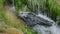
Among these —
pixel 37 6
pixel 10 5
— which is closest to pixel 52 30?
pixel 37 6

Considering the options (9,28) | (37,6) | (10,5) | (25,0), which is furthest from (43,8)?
(9,28)

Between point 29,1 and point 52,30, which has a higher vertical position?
point 29,1

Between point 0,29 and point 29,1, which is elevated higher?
point 29,1

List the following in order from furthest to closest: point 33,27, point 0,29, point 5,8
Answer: point 5,8, point 33,27, point 0,29

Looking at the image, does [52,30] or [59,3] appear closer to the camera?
[52,30]

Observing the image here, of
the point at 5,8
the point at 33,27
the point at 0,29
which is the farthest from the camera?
the point at 5,8

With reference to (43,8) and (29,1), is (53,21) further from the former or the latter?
(29,1)

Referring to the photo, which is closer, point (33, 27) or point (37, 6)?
point (33, 27)

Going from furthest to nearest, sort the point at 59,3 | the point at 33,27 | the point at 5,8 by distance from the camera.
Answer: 1. the point at 59,3
2. the point at 5,8
3. the point at 33,27

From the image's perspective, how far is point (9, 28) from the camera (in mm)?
8859

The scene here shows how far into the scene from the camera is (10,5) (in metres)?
11.0

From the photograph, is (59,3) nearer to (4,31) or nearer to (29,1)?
(29,1)

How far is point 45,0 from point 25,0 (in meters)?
1.09

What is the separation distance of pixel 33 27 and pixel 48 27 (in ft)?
2.52
